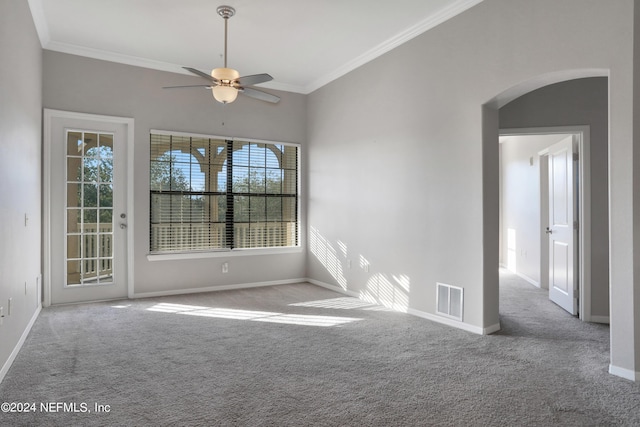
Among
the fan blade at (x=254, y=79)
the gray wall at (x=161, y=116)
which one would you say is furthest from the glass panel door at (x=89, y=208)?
the fan blade at (x=254, y=79)

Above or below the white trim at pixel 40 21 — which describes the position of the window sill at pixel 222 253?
below

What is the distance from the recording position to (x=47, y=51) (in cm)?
462

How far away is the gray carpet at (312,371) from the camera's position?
219 centimetres

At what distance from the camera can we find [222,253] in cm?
568

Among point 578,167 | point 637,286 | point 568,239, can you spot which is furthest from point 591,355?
point 578,167

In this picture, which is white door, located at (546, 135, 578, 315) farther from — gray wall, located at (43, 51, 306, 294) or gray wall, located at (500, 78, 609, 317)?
gray wall, located at (43, 51, 306, 294)

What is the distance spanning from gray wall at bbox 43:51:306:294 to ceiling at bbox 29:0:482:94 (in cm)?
18

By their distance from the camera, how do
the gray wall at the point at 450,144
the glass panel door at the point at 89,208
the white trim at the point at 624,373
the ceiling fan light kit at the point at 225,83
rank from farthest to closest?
1. the glass panel door at the point at 89,208
2. the ceiling fan light kit at the point at 225,83
3. the gray wall at the point at 450,144
4. the white trim at the point at 624,373

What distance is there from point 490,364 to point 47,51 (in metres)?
5.50

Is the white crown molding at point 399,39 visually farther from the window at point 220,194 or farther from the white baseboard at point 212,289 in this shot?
the white baseboard at point 212,289

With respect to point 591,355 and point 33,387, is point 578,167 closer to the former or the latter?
point 591,355

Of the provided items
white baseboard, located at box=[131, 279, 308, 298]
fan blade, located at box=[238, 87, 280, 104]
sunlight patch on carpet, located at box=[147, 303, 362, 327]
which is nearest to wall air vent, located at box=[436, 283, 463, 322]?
sunlight patch on carpet, located at box=[147, 303, 362, 327]

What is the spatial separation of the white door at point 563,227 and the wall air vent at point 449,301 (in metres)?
1.48

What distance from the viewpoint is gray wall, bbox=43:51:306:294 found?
4.77 metres
